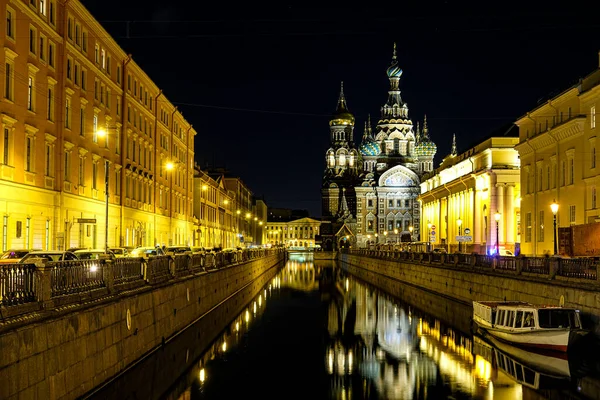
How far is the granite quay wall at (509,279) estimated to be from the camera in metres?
26.4

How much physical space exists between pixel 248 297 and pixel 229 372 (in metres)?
29.2

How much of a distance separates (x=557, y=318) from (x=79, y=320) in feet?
53.4

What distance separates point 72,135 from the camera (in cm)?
4438

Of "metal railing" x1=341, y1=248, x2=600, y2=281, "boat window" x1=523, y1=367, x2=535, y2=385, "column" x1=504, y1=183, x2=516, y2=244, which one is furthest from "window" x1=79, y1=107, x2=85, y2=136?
"column" x1=504, y1=183, x2=516, y2=244

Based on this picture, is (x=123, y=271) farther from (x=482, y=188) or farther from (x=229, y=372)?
(x=482, y=188)

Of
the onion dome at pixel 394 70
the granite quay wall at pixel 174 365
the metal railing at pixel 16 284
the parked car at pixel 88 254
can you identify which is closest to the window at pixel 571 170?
the granite quay wall at pixel 174 365

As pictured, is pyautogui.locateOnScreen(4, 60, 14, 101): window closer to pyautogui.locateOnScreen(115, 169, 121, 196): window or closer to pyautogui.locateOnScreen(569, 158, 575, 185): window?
pyautogui.locateOnScreen(115, 169, 121, 196): window

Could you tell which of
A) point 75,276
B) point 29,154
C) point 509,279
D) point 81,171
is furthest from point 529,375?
→ point 81,171

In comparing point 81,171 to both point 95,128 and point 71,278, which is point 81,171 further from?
point 71,278

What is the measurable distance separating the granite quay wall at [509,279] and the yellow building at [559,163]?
19.4 ft

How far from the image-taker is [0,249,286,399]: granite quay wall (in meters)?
14.6

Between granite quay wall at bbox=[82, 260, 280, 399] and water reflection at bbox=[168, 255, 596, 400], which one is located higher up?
granite quay wall at bbox=[82, 260, 280, 399]

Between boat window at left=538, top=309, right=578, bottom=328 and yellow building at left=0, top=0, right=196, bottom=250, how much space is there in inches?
866

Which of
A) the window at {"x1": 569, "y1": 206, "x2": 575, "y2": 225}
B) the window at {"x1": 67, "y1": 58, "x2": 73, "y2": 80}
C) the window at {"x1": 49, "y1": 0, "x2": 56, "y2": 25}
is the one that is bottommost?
the window at {"x1": 569, "y1": 206, "x2": 575, "y2": 225}
